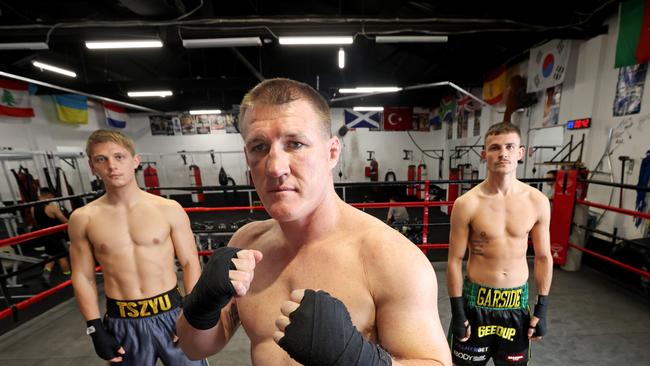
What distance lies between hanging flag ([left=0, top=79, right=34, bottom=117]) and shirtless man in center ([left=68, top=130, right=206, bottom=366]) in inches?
313

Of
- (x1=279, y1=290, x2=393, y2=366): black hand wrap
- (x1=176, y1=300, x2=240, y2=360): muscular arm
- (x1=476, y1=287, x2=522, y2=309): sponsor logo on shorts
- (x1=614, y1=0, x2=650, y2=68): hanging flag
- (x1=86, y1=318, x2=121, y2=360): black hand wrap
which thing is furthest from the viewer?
(x1=614, y1=0, x2=650, y2=68): hanging flag

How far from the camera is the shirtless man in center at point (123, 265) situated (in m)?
1.59

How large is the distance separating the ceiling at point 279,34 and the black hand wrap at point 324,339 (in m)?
4.59

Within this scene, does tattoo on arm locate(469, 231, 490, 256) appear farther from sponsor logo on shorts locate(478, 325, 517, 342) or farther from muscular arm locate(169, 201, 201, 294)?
muscular arm locate(169, 201, 201, 294)

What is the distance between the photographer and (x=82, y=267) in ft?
5.30

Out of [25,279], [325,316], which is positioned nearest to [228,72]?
[25,279]

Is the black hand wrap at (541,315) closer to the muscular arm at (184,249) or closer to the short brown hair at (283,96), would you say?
the short brown hair at (283,96)

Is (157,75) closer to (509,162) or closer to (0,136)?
(0,136)

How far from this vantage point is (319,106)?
846 mm

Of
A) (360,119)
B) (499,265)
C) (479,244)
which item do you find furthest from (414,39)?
(360,119)

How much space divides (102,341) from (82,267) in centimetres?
46

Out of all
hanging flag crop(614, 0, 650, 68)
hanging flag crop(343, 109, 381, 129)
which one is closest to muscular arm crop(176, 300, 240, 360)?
hanging flag crop(614, 0, 650, 68)

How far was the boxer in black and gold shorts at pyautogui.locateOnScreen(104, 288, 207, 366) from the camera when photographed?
63.0 inches

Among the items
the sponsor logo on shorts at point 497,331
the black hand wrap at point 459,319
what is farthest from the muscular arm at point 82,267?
the sponsor logo on shorts at point 497,331
